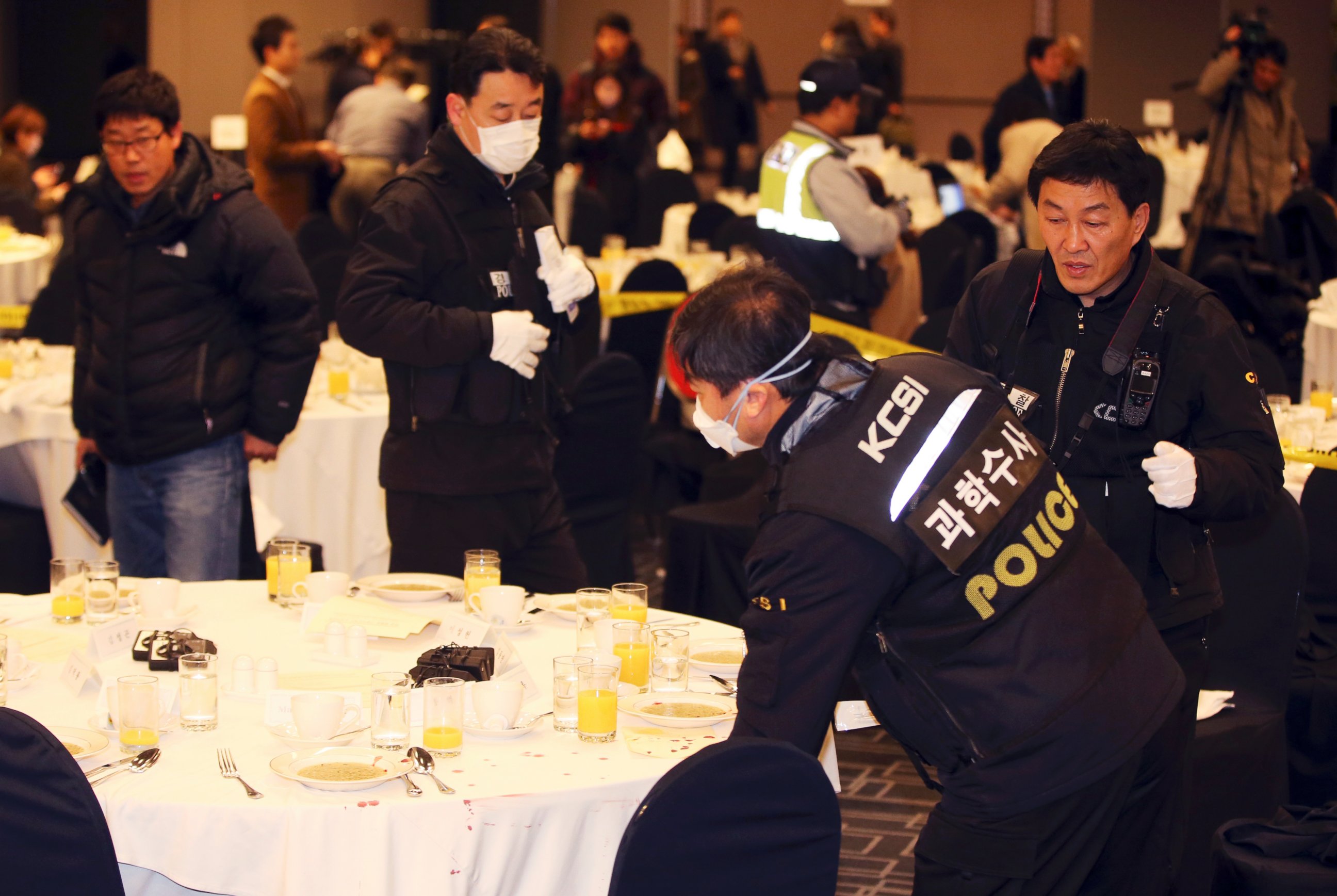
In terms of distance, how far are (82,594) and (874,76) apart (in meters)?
9.81

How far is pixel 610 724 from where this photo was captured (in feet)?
7.58

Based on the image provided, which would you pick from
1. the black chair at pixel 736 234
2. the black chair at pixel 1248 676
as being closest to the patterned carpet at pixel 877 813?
the black chair at pixel 1248 676

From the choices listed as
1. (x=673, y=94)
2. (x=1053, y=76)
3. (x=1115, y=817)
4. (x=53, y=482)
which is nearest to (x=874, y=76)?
(x=1053, y=76)

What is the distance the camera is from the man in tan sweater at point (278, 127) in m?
8.33

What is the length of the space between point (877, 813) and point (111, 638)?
2004 millimetres

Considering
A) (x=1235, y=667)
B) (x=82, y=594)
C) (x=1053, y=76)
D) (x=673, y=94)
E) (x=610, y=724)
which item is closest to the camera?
(x=610, y=724)

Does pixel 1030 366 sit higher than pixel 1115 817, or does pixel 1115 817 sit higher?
pixel 1030 366

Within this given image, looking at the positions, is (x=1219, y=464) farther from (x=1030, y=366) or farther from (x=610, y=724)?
(x=610, y=724)

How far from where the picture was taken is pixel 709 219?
30.3 feet

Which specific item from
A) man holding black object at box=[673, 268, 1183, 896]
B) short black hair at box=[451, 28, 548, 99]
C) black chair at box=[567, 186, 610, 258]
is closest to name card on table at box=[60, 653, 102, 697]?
man holding black object at box=[673, 268, 1183, 896]

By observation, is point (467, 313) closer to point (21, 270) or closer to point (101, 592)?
point (101, 592)

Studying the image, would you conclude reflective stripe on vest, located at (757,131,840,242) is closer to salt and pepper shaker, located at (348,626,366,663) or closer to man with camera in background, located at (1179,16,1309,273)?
man with camera in background, located at (1179,16,1309,273)

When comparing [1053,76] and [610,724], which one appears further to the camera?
[1053,76]

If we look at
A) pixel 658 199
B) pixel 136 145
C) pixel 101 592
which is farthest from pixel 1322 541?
pixel 658 199
